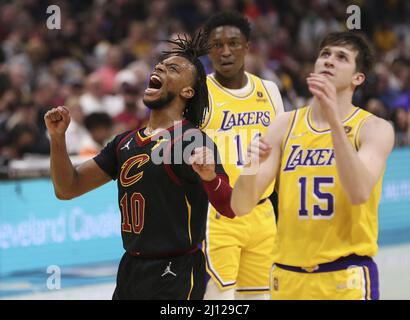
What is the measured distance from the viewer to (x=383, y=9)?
17359 millimetres

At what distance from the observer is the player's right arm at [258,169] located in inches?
166

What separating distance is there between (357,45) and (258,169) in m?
0.88

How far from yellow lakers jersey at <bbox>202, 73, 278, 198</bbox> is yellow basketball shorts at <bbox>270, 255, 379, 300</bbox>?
183 cm

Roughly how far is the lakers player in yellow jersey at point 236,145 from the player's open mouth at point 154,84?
4.80ft

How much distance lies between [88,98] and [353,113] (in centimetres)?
732

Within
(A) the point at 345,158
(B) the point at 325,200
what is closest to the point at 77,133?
(B) the point at 325,200

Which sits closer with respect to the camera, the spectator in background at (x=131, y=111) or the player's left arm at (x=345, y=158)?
the player's left arm at (x=345, y=158)

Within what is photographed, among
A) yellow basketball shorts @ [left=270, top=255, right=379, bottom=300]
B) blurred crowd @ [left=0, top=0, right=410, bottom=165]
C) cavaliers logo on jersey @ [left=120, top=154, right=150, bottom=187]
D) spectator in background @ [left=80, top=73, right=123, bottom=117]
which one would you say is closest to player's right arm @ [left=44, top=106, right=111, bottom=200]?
cavaliers logo on jersey @ [left=120, top=154, right=150, bottom=187]

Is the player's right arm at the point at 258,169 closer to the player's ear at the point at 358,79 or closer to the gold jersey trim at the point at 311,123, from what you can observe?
the gold jersey trim at the point at 311,123

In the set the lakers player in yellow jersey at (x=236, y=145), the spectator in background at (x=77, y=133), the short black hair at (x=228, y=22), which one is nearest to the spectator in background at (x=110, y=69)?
the spectator in background at (x=77, y=133)

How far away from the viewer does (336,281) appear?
4.55m

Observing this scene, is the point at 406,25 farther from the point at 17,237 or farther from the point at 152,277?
the point at 152,277

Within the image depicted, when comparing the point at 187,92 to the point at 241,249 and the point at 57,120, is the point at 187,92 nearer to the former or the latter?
the point at 57,120

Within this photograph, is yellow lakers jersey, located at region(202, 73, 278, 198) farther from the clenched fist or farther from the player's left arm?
the player's left arm
